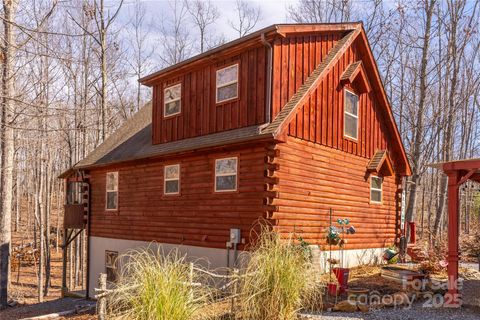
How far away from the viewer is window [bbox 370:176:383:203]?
587 inches

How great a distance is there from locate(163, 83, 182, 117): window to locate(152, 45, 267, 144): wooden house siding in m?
0.16

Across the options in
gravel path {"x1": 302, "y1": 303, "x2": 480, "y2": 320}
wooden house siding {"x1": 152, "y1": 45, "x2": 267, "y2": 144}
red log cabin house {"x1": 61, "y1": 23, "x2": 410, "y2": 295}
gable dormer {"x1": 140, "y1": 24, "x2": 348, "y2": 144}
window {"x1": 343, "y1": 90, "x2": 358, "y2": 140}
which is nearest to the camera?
gravel path {"x1": 302, "y1": 303, "x2": 480, "y2": 320}

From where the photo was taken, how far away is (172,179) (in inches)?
532

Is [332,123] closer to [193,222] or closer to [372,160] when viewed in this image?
[372,160]

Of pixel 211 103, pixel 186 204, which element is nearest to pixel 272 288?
pixel 186 204

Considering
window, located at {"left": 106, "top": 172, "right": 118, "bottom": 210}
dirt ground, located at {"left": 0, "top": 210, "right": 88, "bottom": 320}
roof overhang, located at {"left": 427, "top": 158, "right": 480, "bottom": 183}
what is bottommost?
dirt ground, located at {"left": 0, "top": 210, "right": 88, "bottom": 320}

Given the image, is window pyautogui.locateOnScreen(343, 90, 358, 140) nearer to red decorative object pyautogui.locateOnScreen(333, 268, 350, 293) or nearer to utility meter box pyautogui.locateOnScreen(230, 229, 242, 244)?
utility meter box pyautogui.locateOnScreen(230, 229, 242, 244)

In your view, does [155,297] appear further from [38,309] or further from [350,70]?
[38,309]

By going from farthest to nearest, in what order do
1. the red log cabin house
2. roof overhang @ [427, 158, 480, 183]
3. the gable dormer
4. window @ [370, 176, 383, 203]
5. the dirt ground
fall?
1. the dirt ground
2. window @ [370, 176, 383, 203]
3. the gable dormer
4. the red log cabin house
5. roof overhang @ [427, 158, 480, 183]

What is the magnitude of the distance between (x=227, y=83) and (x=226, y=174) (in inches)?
103

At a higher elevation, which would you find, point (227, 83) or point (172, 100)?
point (227, 83)

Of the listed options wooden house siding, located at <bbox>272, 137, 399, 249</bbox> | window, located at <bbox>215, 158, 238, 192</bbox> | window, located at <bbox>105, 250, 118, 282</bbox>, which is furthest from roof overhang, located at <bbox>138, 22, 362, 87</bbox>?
window, located at <bbox>105, 250, 118, 282</bbox>

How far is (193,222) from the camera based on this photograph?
41.1 ft

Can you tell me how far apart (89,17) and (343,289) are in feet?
72.3
